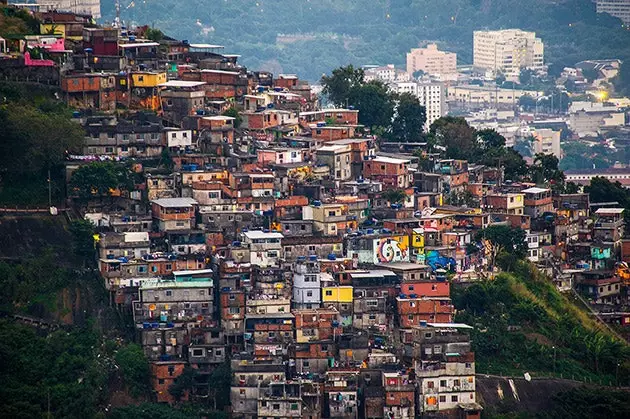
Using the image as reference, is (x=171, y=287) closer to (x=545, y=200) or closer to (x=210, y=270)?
(x=210, y=270)

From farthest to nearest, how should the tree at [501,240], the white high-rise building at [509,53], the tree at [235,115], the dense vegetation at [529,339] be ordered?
the white high-rise building at [509,53], the tree at [235,115], the tree at [501,240], the dense vegetation at [529,339]

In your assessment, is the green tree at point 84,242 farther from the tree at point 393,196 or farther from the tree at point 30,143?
the tree at point 393,196

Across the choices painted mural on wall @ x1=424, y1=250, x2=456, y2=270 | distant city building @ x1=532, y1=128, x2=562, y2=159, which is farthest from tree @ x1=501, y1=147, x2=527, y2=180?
distant city building @ x1=532, y1=128, x2=562, y2=159

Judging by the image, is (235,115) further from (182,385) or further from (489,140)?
(182,385)

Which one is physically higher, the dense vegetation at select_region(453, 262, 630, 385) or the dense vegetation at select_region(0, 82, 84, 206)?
the dense vegetation at select_region(0, 82, 84, 206)

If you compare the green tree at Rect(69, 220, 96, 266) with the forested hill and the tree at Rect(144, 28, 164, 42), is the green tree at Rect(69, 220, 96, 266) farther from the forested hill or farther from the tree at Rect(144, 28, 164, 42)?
the forested hill

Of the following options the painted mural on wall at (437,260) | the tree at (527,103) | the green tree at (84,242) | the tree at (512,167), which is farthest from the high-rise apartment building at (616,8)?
the green tree at (84,242)
